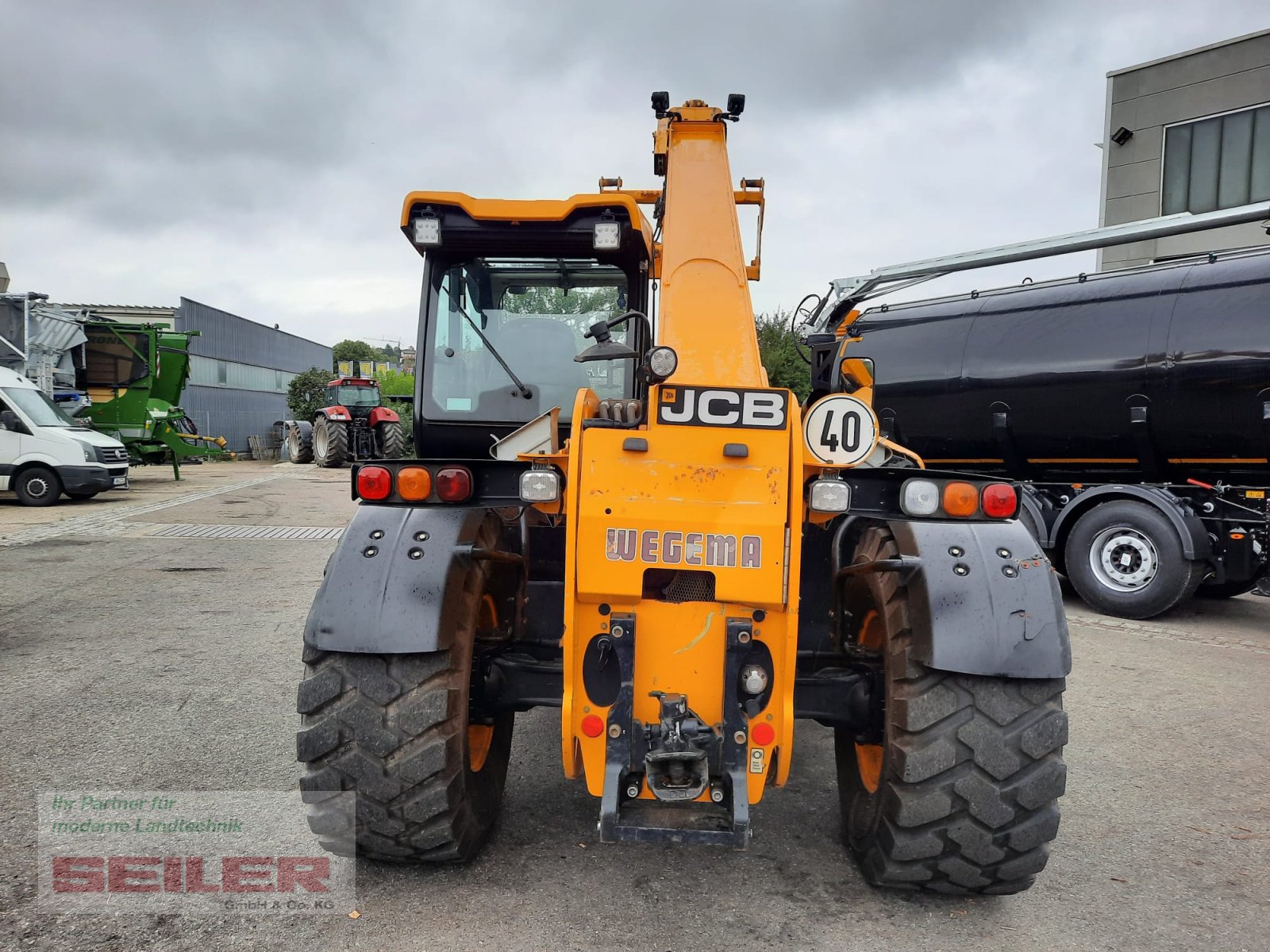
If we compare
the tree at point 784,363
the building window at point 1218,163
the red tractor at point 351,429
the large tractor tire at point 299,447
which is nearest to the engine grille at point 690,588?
the tree at point 784,363

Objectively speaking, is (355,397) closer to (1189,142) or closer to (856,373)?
(1189,142)

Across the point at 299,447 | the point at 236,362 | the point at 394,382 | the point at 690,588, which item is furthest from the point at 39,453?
the point at 394,382

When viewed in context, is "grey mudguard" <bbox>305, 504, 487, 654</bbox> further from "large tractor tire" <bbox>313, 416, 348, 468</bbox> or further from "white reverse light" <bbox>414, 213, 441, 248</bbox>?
"large tractor tire" <bbox>313, 416, 348, 468</bbox>

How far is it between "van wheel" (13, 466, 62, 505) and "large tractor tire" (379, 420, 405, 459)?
9.30 metres

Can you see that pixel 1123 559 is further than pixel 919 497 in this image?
Yes

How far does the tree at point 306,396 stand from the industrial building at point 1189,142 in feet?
93.3

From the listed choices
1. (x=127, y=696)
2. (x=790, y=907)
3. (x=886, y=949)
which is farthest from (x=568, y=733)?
(x=127, y=696)

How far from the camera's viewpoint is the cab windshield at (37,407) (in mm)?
14078

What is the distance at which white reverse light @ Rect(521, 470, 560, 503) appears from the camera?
2.62m

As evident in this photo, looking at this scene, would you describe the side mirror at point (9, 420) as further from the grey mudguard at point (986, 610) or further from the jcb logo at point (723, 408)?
the grey mudguard at point (986, 610)

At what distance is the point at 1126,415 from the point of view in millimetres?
7562

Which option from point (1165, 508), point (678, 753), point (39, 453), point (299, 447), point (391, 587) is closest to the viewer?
point (678, 753)

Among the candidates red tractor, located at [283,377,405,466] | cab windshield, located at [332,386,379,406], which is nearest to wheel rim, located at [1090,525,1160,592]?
red tractor, located at [283,377,405,466]

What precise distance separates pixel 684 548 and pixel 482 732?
122 centimetres
